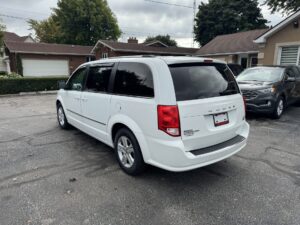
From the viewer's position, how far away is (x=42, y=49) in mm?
25328

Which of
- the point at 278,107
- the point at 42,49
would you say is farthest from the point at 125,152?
the point at 42,49

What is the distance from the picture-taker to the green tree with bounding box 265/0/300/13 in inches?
681

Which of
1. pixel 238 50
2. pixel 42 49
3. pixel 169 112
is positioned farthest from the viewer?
pixel 42 49

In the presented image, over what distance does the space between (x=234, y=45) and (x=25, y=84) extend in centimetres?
1695

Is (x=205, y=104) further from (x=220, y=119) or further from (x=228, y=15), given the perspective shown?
(x=228, y=15)

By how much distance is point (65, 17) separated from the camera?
40.4 m

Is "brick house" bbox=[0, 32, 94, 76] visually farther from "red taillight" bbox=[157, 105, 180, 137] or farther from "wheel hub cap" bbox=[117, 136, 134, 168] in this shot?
"red taillight" bbox=[157, 105, 180, 137]

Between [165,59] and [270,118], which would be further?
[270,118]

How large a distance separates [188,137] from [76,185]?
1.75 m

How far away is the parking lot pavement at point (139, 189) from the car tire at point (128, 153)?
0.46 ft

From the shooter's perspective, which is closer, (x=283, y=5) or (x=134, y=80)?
(x=134, y=80)

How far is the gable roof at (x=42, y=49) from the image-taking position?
23688 mm

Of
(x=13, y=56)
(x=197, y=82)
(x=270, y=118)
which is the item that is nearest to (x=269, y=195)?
(x=197, y=82)

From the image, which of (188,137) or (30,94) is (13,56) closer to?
(30,94)
